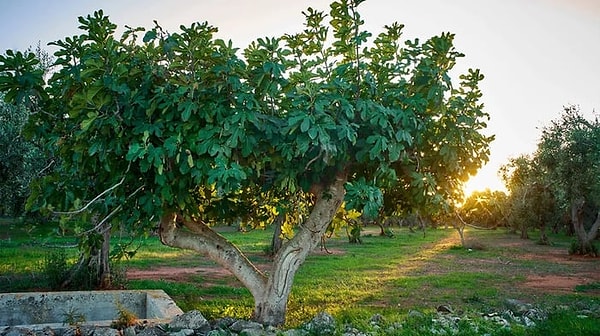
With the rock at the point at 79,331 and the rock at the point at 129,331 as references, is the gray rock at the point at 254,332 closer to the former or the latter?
the rock at the point at 129,331

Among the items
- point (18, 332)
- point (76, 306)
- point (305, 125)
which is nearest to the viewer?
point (305, 125)

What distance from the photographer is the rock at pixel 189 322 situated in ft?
24.1

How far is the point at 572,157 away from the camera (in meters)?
21.9

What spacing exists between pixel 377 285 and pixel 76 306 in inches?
332

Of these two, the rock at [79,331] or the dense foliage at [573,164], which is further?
the dense foliage at [573,164]

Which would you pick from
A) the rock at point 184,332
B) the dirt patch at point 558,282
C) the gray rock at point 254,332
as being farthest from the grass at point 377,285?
the rock at point 184,332

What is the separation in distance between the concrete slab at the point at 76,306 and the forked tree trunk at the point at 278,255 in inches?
44.5

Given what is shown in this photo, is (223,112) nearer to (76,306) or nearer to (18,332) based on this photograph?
(18,332)

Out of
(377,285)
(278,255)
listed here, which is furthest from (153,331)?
(377,285)

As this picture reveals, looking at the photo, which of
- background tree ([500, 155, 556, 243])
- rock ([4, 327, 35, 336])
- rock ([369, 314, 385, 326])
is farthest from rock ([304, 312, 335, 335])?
background tree ([500, 155, 556, 243])

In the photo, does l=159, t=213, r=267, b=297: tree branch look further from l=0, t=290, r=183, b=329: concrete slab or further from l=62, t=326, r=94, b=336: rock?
l=62, t=326, r=94, b=336: rock

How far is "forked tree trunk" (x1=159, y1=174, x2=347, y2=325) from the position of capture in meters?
8.41

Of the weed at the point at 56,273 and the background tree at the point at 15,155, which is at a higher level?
the background tree at the point at 15,155

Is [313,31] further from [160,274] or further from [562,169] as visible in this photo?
[562,169]
